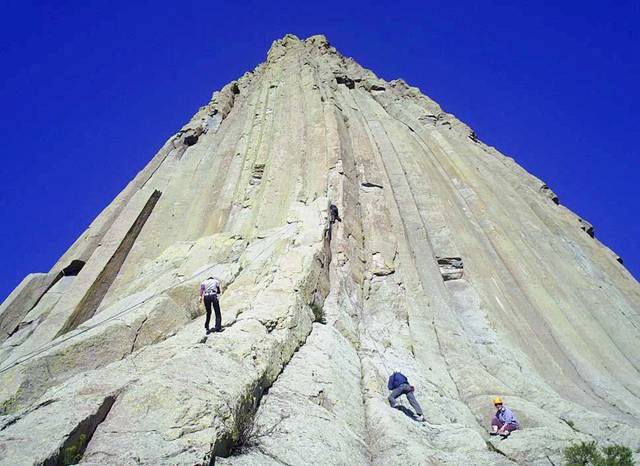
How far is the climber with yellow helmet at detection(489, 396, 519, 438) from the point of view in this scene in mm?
13945

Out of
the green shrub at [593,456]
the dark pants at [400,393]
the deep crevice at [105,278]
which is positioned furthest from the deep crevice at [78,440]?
the deep crevice at [105,278]

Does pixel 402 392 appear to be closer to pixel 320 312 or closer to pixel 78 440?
pixel 320 312

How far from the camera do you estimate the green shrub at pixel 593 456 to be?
11230 mm

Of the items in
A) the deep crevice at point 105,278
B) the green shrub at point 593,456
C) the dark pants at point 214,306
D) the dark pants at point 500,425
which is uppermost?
the deep crevice at point 105,278

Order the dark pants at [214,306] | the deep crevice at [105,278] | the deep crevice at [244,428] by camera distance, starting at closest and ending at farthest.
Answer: the deep crevice at [244,428], the dark pants at [214,306], the deep crevice at [105,278]

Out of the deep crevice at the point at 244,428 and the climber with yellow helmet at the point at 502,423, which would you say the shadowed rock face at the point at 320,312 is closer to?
the deep crevice at the point at 244,428

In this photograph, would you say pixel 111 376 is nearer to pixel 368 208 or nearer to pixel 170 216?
pixel 368 208

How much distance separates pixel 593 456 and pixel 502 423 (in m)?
3.08

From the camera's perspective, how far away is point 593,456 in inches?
448

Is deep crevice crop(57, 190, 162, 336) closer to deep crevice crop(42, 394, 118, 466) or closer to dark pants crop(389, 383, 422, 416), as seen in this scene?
dark pants crop(389, 383, 422, 416)

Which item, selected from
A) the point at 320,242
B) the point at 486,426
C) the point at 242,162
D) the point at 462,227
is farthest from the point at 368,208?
the point at 486,426

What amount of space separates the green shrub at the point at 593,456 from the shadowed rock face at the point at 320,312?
1.85 ft

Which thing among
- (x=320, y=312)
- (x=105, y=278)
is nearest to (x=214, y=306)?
(x=320, y=312)

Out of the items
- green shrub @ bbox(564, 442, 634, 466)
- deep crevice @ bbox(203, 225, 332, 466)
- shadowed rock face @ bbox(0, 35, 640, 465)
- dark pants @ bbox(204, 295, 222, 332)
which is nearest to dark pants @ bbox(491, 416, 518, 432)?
shadowed rock face @ bbox(0, 35, 640, 465)
